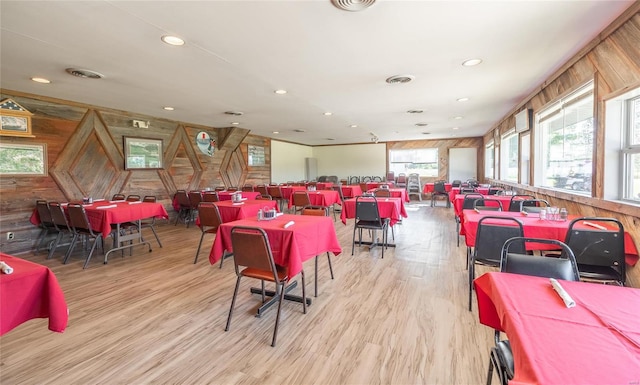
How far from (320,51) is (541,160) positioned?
4.03 meters

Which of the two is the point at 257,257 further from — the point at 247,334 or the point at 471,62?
the point at 471,62

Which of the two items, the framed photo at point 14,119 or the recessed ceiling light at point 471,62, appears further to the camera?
the framed photo at point 14,119

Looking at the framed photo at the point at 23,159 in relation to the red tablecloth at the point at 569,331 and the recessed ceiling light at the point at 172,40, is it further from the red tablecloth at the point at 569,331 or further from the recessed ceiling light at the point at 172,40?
the red tablecloth at the point at 569,331

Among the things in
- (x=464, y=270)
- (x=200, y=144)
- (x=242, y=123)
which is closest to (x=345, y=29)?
(x=464, y=270)

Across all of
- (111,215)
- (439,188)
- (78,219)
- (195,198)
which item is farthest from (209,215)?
(439,188)

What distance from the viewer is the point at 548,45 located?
2988 millimetres

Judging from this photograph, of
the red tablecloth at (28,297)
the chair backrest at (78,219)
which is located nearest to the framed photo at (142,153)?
the chair backrest at (78,219)

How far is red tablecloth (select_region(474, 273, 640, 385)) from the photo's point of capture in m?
0.78

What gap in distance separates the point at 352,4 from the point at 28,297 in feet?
9.00

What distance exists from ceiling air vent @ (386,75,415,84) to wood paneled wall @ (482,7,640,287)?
1770mm

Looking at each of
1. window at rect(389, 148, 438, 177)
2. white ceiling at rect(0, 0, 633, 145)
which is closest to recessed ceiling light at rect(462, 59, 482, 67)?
white ceiling at rect(0, 0, 633, 145)

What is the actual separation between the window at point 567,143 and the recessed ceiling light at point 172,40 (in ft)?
13.8

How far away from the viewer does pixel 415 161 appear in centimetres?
1234

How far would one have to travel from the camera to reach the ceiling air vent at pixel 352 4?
215 centimetres
